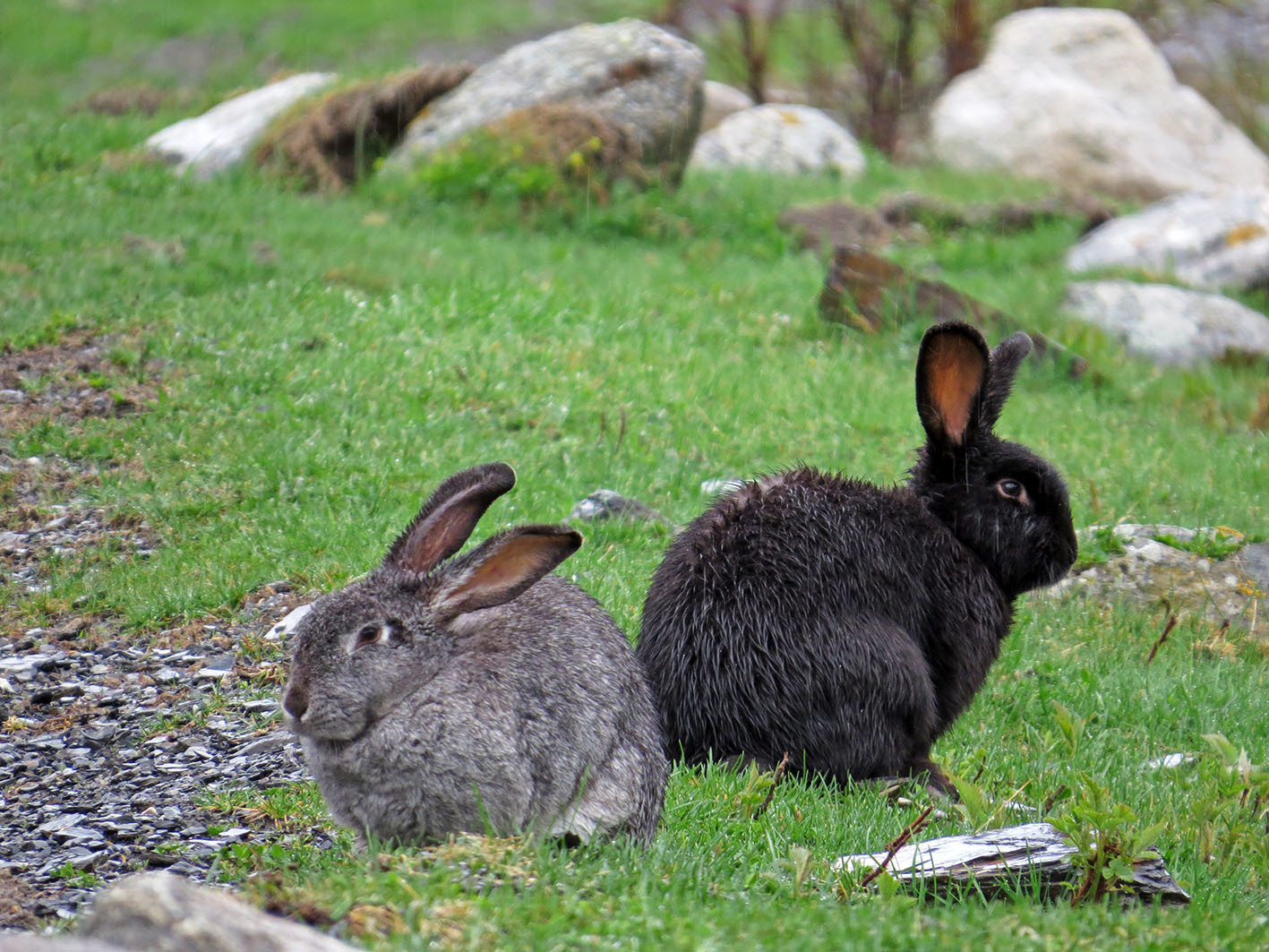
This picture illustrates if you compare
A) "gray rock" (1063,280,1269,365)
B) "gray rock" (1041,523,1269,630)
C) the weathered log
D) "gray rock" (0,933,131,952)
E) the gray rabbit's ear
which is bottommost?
"gray rock" (1063,280,1269,365)

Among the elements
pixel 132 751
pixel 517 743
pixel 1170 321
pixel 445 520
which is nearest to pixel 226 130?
pixel 1170 321

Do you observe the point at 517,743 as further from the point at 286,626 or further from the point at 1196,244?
the point at 1196,244

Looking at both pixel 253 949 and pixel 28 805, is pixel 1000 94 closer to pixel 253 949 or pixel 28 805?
pixel 28 805

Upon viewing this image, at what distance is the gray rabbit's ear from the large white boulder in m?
17.1

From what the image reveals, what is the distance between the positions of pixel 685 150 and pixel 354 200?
391 cm

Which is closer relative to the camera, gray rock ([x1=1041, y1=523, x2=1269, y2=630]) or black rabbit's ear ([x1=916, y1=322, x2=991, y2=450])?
black rabbit's ear ([x1=916, y1=322, x2=991, y2=450])

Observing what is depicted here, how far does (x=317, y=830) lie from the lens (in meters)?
4.75

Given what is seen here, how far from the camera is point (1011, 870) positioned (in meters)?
4.12

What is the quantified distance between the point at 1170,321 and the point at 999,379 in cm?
751

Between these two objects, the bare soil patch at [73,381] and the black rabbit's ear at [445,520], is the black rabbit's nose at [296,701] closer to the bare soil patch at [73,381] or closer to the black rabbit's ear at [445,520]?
the black rabbit's ear at [445,520]

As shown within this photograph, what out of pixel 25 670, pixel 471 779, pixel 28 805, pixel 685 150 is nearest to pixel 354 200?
pixel 685 150

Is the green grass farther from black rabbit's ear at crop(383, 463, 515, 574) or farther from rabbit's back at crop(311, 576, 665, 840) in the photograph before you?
black rabbit's ear at crop(383, 463, 515, 574)

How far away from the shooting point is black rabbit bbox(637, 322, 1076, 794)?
552 cm

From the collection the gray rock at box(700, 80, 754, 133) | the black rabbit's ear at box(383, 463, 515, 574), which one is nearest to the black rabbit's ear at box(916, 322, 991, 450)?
the black rabbit's ear at box(383, 463, 515, 574)
